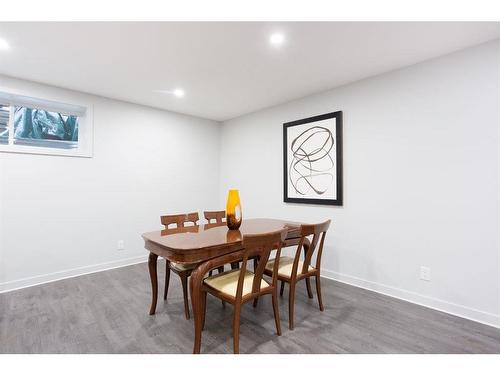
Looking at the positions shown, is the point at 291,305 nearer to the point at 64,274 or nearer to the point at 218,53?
the point at 218,53

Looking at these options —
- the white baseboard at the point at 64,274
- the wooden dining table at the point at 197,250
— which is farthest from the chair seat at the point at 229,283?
the white baseboard at the point at 64,274

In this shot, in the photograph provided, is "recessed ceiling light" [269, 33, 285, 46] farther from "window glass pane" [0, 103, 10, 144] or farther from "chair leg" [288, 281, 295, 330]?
"window glass pane" [0, 103, 10, 144]

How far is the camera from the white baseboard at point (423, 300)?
6.88 feet

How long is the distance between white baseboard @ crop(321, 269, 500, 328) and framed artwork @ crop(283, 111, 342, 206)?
0.91 metres

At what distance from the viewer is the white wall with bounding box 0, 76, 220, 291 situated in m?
2.85

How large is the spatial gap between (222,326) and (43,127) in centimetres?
323

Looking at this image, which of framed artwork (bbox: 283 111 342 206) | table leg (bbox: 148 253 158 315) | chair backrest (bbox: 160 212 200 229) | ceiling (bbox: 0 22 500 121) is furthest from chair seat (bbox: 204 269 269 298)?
ceiling (bbox: 0 22 500 121)

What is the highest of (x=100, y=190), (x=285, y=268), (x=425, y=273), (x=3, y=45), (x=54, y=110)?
(x=3, y=45)

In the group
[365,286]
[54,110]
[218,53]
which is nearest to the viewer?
[218,53]

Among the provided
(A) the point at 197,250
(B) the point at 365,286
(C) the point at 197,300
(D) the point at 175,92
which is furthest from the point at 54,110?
(B) the point at 365,286

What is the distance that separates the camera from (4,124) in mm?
2895
